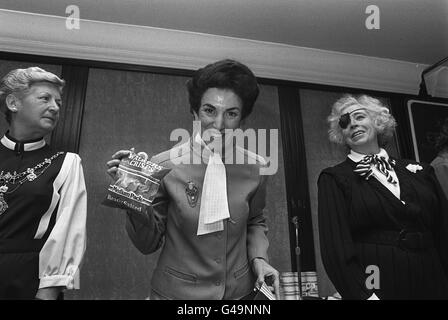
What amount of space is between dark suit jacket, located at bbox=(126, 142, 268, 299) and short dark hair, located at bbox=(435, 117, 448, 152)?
155 cm

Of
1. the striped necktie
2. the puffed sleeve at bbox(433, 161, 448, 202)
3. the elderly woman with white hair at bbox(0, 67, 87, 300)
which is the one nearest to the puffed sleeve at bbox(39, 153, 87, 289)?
the elderly woman with white hair at bbox(0, 67, 87, 300)

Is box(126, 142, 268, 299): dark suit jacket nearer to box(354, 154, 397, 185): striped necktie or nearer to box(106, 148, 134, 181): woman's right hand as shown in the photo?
box(106, 148, 134, 181): woman's right hand

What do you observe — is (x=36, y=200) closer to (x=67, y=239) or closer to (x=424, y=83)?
(x=67, y=239)

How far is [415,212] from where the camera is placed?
117cm

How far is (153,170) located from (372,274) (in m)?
0.76

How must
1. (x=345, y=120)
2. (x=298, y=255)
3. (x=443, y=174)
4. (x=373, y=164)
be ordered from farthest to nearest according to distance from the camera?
(x=298, y=255) < (x=443, y=174) < (x=345, y=120) < (x=373, y=164)

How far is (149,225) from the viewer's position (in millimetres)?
979

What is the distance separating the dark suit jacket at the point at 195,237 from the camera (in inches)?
39.5

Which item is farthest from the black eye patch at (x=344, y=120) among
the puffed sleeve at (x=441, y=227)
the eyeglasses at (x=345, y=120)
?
the puffed sleeve at (x=441, y=227)

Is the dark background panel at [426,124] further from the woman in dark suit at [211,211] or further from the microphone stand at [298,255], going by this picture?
the woman in dark suit at [211,211]

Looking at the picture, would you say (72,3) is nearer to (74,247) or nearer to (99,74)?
(99,74)

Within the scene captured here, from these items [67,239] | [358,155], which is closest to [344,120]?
[358,155]

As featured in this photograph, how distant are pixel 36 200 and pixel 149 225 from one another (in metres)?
0.37
